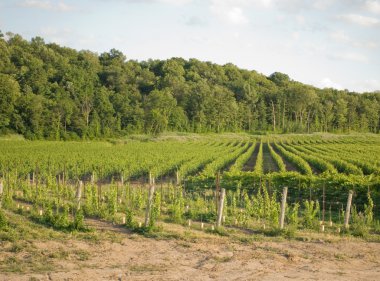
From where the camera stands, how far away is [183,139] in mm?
70312

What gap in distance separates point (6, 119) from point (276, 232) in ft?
187

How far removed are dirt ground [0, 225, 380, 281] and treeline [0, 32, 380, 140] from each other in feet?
185

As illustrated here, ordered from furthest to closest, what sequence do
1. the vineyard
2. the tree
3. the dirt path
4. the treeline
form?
the treeline → the tree → the vineyard → the dirt path

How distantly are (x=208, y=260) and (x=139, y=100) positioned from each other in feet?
265

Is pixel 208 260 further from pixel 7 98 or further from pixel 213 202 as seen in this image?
pixel 7 98

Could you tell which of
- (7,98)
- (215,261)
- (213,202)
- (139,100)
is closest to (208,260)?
(215,261)

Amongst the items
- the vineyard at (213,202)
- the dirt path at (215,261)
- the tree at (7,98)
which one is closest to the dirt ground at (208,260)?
the dirt path at (215,261)

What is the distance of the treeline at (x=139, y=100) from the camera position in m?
68.0

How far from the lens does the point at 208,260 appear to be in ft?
32.7

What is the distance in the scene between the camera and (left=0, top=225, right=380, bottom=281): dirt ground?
29.0ft

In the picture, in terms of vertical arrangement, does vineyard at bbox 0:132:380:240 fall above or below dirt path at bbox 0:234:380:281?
above

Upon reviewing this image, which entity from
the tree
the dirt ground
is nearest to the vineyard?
the dirt ground

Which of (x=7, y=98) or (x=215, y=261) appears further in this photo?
(x=7, y=98)

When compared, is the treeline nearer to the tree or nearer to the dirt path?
the tree
